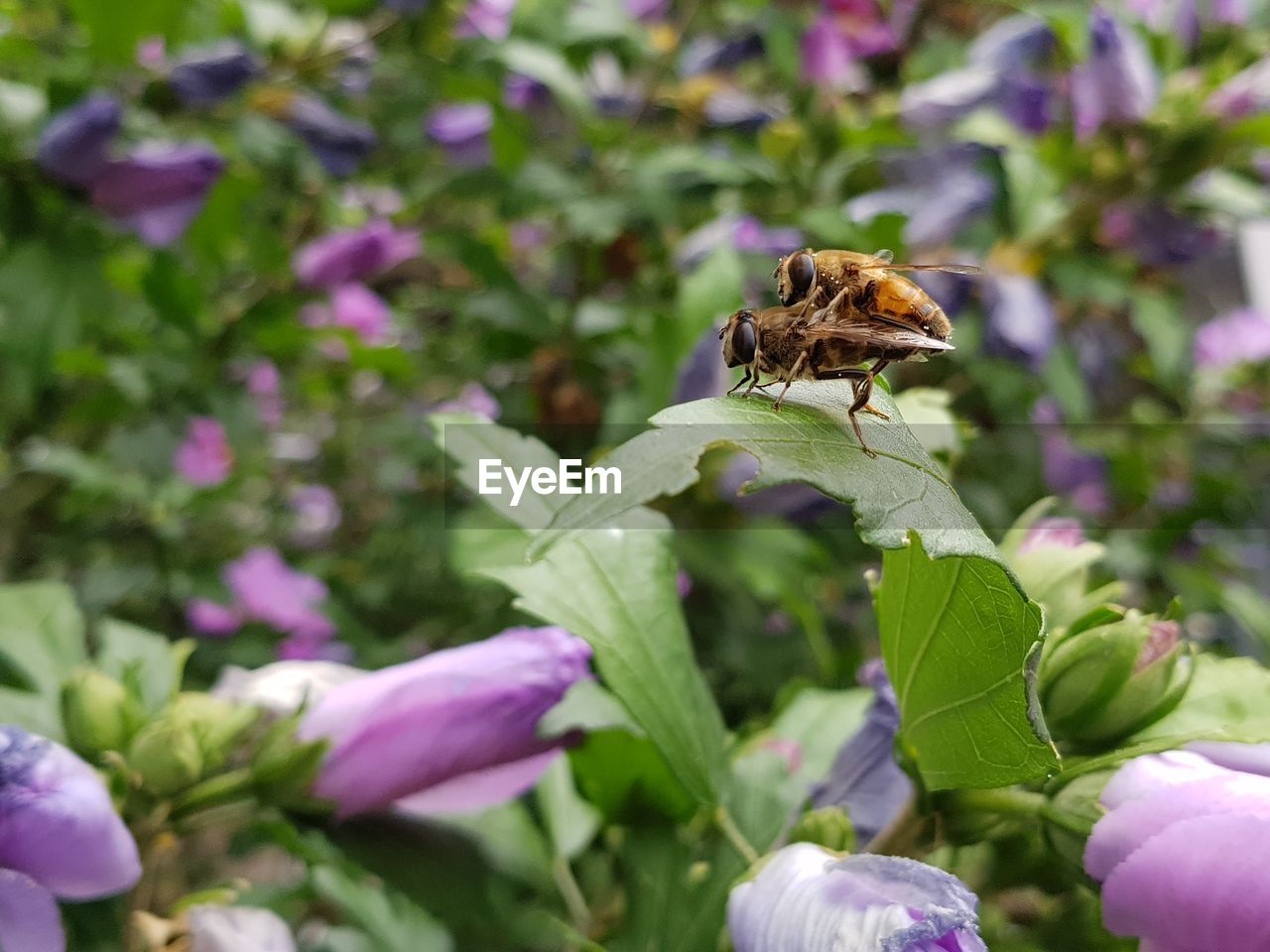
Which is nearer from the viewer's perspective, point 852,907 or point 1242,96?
point 852,907

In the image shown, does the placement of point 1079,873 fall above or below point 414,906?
above

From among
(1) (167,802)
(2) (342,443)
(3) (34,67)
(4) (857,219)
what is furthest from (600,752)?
(2) (342,443)

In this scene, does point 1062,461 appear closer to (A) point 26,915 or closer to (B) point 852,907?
(B) point 852,907

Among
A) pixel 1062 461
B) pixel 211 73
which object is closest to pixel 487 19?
pixel 211 73

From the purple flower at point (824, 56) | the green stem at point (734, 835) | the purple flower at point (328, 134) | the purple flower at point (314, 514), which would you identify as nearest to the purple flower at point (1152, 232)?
the purple flower at point (824, 56)

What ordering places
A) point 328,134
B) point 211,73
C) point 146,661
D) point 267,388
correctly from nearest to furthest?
1. point 146,661
2. point 211,73
3. point 328,134
4. point 267,388

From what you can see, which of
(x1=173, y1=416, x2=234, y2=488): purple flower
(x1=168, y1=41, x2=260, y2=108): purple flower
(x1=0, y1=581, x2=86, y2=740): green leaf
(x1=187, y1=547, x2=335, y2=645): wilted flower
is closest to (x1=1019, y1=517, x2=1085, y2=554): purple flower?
(x1=0, y1=581, x2=86, y2=740): green leaf

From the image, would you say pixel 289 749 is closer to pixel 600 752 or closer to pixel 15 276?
pixel 600 752
